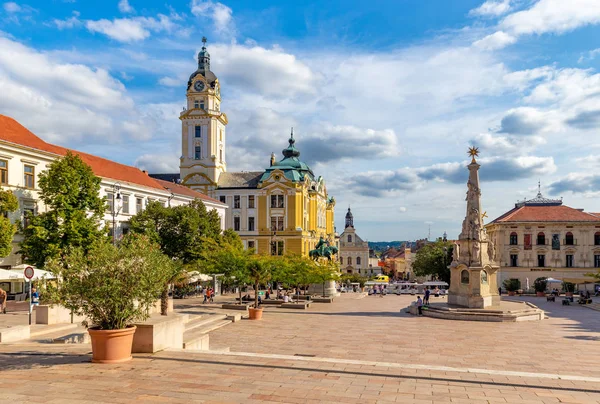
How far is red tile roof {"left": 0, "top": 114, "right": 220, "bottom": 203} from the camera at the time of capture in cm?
3647

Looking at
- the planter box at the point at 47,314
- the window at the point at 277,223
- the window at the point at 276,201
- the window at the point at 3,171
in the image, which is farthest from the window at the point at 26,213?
the window at the point at 276,201

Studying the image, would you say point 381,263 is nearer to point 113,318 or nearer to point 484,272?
point 484,272

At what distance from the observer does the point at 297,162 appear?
81.5 metres

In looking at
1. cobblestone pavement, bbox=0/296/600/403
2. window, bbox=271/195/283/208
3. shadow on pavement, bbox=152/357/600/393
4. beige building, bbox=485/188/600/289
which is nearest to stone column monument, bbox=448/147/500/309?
A: cobblestone pavement, bbox=0/296/600/403

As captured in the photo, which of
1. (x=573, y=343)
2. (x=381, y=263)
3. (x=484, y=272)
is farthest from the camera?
(x=381, y=263)

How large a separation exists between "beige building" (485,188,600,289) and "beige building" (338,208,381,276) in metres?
66.5

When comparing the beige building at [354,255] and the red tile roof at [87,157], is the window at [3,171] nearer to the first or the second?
the red tile roof at [87,157]

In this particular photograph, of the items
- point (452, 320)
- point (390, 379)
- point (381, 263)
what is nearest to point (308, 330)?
point (452, 320)

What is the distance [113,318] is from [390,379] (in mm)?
6073

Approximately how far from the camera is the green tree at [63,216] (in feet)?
105

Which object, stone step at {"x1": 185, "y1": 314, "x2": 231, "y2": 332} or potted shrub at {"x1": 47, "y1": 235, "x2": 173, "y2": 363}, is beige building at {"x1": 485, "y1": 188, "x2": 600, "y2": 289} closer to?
stone step at {"x1": 185, "y1": 314, "x2": 231, "y2": 332}

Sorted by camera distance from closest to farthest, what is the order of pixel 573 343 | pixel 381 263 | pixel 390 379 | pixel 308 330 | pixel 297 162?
pixel 390 379 → pixel 573 343 → pixel 308 330 → pixel 297 162 → pixel 381 263

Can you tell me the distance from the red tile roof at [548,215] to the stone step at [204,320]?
156 feet

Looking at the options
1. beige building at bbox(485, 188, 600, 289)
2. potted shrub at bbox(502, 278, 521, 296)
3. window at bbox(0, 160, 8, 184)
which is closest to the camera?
window at bbox(0, 160, 8, 184)
